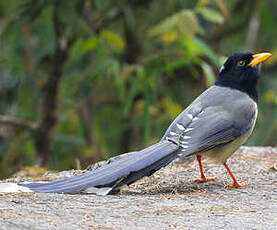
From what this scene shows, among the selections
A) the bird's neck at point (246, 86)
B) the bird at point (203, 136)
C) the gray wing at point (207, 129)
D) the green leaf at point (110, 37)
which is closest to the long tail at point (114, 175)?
the bird at point (203, 136)

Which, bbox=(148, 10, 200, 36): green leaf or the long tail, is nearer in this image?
the long tail

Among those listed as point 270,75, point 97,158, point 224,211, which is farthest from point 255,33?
point 224,211

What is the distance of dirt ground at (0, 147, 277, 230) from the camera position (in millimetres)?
3564

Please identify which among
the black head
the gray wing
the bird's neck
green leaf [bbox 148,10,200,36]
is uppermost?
green leaf [bbox 148,10,200,36]

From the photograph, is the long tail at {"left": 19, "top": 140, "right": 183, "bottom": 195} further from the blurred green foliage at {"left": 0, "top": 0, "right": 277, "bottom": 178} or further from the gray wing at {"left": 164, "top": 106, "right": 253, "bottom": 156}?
the blurred green foliage at {"left": 0, "top": 0, "right": 277, "bottom": 178}

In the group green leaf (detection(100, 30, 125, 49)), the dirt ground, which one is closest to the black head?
the dirt ground

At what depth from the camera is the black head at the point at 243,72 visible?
517cm

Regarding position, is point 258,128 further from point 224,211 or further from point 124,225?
point 124,225

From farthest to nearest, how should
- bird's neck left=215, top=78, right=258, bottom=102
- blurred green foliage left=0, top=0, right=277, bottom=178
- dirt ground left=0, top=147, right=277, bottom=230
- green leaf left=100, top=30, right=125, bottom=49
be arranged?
1. green leaf left=100, top=30, right=125, bottom=49
2. blurred green foliage left=0, top=0, right=277, bottom=178
3. bird's neck left=215, top=78, right=258, bottom=102
4. dirt ground left=0, top=147, right=277, bottom=230

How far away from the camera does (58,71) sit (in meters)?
7.42

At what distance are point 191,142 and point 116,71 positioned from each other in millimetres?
2669

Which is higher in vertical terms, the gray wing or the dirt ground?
the gray wing

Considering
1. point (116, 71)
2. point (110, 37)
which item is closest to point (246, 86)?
point (116, 71)

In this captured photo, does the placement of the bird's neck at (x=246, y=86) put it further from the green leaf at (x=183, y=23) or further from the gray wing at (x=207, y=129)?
the green leaf at (x=183, y=23)
